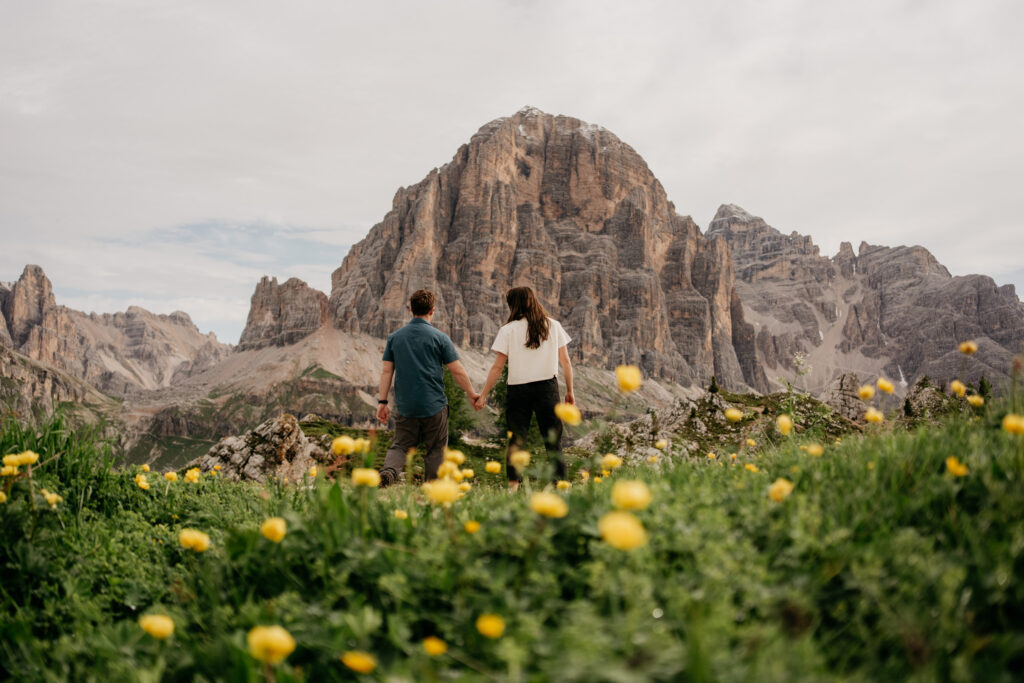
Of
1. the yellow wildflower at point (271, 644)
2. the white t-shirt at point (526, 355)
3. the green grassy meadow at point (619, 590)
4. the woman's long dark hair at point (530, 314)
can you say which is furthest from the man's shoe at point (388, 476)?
the yellow wildflower at point (271, 644)

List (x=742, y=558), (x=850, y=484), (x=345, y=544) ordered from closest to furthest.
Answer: (x=742, y=558)
(x=345, y=544)
(x=850, y=484)

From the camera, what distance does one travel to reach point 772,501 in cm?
279

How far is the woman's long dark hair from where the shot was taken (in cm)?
787

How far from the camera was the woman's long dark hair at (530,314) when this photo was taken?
25.8 ft

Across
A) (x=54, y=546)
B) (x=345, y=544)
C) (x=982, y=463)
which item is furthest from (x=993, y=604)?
(x=54, y=546)

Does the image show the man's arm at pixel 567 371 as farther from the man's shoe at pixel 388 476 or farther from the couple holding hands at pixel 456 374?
Result: the man's shoe at pixel 388 476

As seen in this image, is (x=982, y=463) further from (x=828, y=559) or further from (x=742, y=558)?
(x=742, y=558)

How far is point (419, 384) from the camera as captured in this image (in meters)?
8.49

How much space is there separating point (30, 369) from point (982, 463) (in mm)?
255346

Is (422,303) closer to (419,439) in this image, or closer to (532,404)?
(419,439)

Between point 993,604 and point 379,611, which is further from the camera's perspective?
point 379,611

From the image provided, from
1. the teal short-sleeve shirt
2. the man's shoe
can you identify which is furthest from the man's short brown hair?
the man's shoe

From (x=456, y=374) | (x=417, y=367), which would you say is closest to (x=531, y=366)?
(x=456, y=374)

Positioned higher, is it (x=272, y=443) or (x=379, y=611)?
(x=379, y=611)
